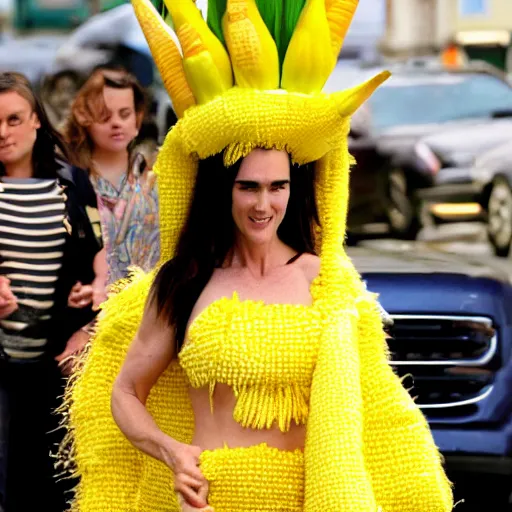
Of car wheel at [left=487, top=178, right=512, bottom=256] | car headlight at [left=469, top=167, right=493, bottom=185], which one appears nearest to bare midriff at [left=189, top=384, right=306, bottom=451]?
car wheel at [left=487, top=178, right=512, bottom=256]

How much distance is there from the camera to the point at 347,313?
3756mm

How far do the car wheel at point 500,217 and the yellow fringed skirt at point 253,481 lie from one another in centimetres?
1159

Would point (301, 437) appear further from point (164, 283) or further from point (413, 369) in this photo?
point (413, 369)

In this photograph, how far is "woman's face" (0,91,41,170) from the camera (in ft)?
18.5

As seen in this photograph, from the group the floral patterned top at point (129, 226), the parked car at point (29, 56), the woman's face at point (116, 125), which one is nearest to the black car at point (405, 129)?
the parked car at point (29, 56)

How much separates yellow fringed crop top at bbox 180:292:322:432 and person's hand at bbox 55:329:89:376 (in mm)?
1902

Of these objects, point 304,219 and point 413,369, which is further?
point 413,369

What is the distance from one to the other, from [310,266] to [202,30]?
2.25ft

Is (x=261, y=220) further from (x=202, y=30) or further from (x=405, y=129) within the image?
(x=405, y=129)

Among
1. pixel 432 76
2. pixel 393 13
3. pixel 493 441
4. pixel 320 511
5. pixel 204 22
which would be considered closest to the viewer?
pixel 320 511

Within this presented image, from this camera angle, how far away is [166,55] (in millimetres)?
3787

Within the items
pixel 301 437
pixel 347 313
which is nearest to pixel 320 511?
pixel 301 437

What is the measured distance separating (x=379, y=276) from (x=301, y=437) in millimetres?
2971

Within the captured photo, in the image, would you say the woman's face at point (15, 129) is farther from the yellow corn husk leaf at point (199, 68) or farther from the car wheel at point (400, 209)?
the car wheel at point (400, 209)
